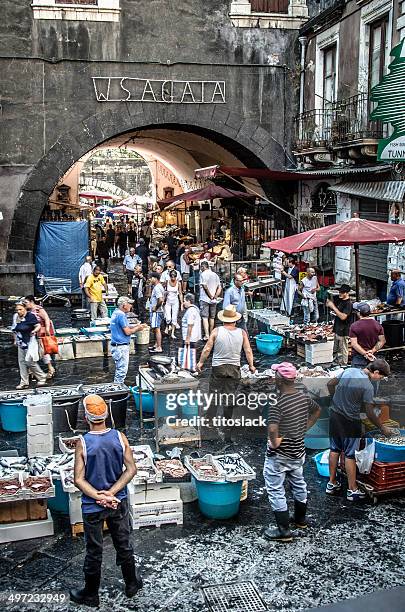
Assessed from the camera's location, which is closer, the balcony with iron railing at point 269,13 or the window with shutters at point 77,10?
the window with shutters at point 77,10

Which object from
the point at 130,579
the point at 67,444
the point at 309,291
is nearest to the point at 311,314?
the point at 309,291

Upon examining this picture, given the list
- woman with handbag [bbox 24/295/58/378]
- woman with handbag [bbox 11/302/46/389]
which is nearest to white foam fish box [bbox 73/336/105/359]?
woman with handbag [bbox 24/295/58/378]

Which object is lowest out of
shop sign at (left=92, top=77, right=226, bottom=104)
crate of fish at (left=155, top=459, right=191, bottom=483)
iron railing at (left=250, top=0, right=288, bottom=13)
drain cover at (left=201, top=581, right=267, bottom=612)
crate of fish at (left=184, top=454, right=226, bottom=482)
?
drain cover at (left=201, top=581, right=267, bottom=612)

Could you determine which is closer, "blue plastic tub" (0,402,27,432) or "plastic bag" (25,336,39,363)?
"blue plastic tub" (0,402,27,432)

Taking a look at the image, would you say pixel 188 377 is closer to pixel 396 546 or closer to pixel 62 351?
pixel 396 546

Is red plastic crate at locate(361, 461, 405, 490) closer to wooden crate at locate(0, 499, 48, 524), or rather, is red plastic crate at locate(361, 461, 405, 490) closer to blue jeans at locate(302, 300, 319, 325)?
wooden crate at locate(0, 499, 48, 524)

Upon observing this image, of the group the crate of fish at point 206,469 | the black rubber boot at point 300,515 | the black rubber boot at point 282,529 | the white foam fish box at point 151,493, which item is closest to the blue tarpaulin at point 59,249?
the crate of fish at point 206,469

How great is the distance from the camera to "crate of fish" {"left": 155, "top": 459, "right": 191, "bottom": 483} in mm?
8070

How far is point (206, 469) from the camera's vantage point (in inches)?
319

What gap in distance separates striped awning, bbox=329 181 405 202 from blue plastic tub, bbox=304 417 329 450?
25.5 ft

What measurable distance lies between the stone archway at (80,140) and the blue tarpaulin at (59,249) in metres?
0.46

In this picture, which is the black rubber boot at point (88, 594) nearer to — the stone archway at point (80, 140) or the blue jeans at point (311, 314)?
the blue jeans at point (311, 314)

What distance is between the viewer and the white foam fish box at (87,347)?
15.1m

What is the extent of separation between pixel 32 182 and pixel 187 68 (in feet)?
18.5
